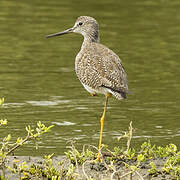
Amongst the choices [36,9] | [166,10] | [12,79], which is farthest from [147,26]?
[12,79]

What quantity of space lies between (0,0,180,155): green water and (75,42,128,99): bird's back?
95cm

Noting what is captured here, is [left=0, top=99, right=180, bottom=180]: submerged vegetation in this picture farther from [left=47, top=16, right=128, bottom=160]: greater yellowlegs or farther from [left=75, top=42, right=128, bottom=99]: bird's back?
[left=75, top=42, right=128, bottom=99]: bird's back

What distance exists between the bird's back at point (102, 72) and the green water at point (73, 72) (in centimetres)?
95

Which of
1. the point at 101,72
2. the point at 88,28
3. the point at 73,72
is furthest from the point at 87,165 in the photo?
the point at 73,72

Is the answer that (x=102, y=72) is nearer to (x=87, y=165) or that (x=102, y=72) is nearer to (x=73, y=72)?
(x=87, y=165)

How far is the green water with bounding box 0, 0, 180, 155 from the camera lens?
10.2 meters

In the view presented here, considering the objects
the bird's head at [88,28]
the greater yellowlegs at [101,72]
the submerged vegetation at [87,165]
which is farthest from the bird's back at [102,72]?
the submerged vegetation at [87,165]

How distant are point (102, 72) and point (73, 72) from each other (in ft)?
18.5

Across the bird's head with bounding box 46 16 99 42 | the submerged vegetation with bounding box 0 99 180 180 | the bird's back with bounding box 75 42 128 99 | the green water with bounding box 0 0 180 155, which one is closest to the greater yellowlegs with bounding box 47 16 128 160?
the bird's back with bounding box 75 42 128 99

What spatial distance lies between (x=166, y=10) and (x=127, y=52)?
4833mm

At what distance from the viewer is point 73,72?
1378 centimetres

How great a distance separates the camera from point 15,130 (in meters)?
9.90

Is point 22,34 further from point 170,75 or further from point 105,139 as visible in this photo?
point 105,139

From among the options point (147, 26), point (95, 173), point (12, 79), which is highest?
point (147, 26)
